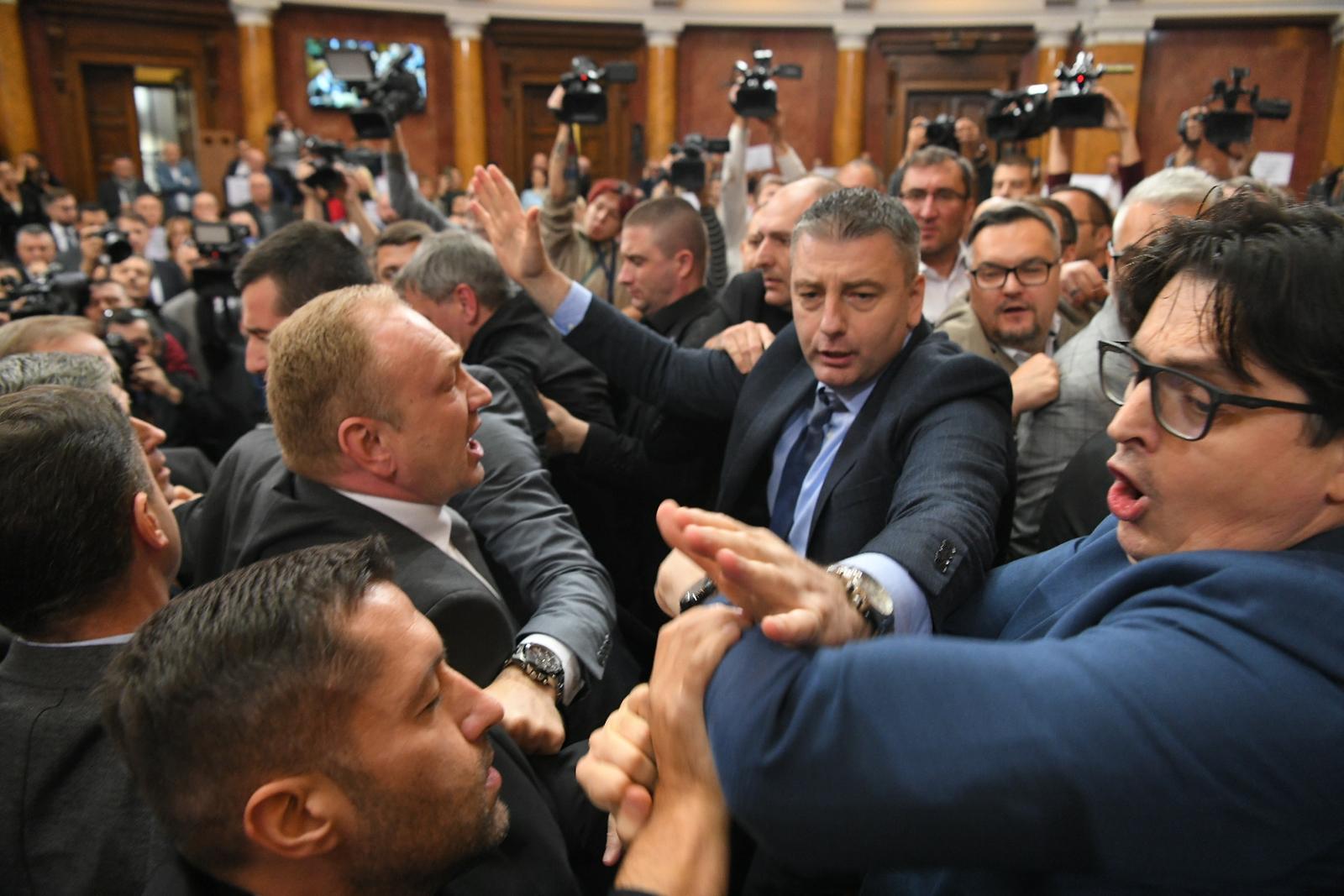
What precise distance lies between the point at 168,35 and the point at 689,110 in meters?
6.20

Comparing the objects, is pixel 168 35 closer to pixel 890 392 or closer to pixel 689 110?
pixel 689 110

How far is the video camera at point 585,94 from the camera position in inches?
171

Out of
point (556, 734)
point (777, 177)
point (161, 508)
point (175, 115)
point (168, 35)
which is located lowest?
point (556, 734)

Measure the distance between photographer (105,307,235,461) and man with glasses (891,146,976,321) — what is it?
2529mm

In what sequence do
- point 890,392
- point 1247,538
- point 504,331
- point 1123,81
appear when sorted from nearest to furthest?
point 1247,538, point 890,392, point 504,331, point 1123,81

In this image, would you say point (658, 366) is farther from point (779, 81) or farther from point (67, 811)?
point (779, 81)

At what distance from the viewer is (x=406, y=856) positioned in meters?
0.89

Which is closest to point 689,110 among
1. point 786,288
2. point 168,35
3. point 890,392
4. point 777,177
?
point 168,35

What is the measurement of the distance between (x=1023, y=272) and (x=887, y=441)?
2.91ft

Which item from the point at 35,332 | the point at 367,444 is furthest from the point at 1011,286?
the point at 35,332

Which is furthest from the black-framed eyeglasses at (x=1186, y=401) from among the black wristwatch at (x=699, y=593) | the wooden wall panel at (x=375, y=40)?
the wooden wall panel at (x=375, y=40)

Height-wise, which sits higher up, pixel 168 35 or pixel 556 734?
pixel 168 35

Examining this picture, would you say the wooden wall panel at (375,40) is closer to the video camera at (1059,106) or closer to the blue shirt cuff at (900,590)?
the video camera at (1059,106)

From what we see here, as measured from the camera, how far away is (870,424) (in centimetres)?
161
